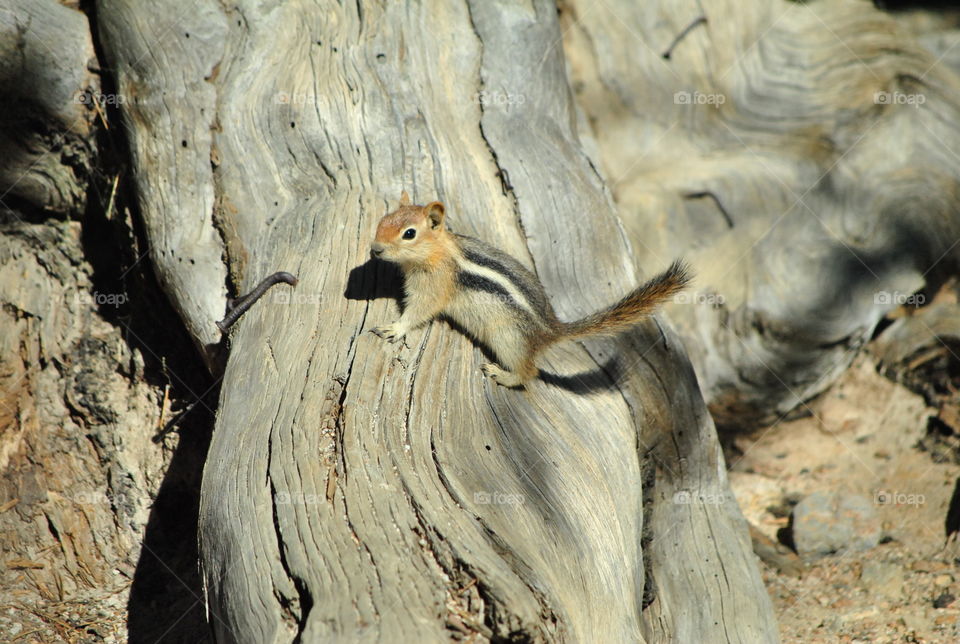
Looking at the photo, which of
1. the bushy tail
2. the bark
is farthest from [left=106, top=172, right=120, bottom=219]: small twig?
the bushy tail

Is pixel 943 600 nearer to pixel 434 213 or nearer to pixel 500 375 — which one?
pixel 500 375

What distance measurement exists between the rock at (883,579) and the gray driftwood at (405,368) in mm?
1356

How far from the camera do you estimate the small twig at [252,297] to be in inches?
152

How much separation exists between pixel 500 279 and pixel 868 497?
11.5 ft

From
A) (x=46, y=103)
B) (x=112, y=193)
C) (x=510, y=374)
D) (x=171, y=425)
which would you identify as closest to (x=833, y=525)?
(x=510, y=374)

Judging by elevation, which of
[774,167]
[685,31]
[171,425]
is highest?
[685,31]

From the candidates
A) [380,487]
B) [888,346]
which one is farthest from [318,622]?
[888,346]

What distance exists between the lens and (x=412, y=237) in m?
3.89

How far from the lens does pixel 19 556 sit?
4.49 metres

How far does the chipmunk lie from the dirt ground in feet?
7.68

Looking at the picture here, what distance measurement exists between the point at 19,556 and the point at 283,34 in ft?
11.3

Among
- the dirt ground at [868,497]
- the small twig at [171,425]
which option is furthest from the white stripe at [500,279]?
the dirt ground at [868,497]

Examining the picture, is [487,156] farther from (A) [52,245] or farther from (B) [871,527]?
(B) [871,527]

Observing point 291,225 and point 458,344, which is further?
point 291,225
